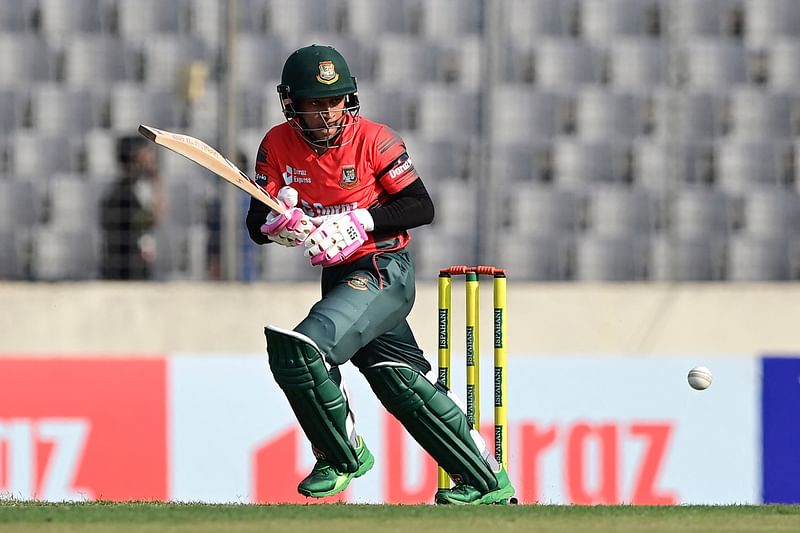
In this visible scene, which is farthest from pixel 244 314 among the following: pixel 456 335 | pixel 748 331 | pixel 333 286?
pixel 333 286

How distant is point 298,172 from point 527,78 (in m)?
4.38

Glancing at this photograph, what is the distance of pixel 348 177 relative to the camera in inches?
206

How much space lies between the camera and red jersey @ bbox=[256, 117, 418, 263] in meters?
5.22

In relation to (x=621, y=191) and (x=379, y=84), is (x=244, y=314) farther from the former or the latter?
(x=621, y=191)

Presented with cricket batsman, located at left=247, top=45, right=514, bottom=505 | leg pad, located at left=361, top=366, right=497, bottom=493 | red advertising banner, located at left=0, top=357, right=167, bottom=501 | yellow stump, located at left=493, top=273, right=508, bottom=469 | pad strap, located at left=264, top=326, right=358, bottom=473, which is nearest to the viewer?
pad strap, located at left=264, top=326, right=358, bottom=473

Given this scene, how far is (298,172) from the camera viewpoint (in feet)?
17.2

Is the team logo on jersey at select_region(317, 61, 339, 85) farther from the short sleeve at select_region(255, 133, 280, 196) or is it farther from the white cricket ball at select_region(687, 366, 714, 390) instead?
the white cricket ball at select_region(687, 366, 714, 390)

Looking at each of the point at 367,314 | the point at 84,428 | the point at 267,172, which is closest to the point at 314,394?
the point at 367,314

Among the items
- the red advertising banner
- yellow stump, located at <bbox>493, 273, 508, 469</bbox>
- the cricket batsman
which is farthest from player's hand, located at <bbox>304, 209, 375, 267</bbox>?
the red advertising banner

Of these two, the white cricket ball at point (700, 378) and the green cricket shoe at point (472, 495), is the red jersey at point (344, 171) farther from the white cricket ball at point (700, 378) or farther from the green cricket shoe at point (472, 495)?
the white cricket ball at point (700, 378)

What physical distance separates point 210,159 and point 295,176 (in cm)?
29

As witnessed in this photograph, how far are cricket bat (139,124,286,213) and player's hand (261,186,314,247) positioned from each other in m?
0.03

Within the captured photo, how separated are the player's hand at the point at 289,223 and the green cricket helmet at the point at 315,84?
0.75 feet

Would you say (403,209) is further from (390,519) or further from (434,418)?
(390,519)
